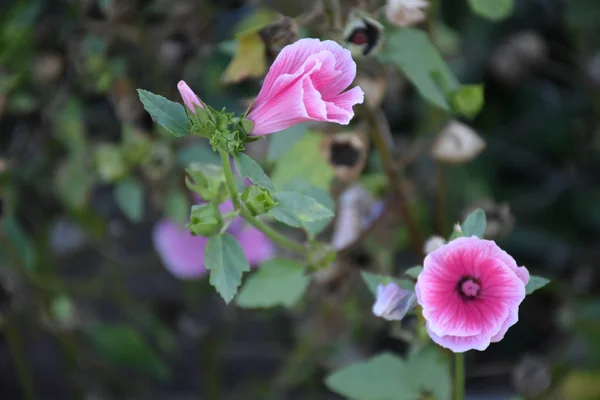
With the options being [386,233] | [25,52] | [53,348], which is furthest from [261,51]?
[53,348]

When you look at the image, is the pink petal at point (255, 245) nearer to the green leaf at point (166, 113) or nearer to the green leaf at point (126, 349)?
the green leaf at point (126, 349)

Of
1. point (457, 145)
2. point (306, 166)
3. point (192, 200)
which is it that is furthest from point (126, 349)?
point (457, 145)

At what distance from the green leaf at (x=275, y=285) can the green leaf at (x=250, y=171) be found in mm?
215

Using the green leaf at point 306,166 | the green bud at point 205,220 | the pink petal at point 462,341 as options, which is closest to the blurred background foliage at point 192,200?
the green leaf at point 306,166

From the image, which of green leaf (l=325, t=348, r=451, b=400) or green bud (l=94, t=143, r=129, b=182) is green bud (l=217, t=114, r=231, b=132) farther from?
green bud (l=94, t=143, r=129, b=182)

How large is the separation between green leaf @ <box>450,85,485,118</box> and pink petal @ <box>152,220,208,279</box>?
42 cm

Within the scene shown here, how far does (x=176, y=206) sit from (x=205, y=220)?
0.40 m

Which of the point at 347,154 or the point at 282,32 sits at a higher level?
the point at 282,32

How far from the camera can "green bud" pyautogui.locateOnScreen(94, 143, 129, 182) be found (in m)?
0.87

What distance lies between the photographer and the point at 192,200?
3.17 feet

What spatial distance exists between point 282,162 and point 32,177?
40cm

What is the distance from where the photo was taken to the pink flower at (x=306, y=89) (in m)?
0.44

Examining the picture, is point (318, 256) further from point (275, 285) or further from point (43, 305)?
point (43, 305)

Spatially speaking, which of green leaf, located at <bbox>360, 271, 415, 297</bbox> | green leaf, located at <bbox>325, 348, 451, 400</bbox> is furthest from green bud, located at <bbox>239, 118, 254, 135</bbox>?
green leaf, located at <bbox>325, 348, 451, 400</bbox>
